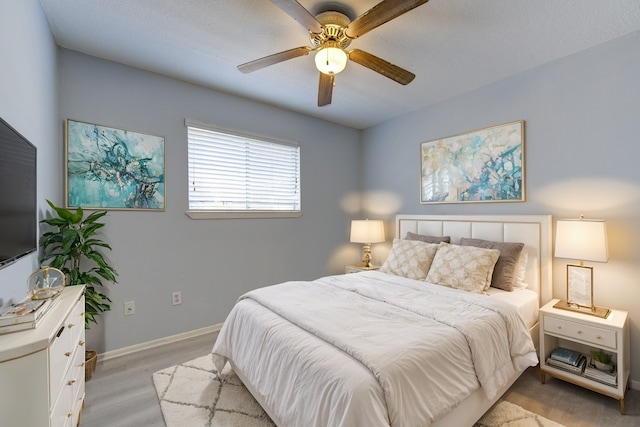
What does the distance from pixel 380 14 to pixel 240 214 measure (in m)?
2.39

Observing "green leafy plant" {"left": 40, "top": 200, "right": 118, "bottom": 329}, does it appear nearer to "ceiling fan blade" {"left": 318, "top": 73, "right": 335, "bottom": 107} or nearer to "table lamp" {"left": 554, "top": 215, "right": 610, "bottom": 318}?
"ceiling fan blade" {"left": 318, "top": 73, "right": 335, "bottom": 107}

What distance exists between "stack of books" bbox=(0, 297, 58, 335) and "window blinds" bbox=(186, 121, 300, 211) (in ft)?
6.01

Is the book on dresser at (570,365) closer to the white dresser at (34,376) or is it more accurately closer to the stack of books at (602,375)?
the stack of books at (602,375)

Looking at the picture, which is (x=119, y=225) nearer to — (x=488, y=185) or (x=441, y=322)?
(x=441, y=322)

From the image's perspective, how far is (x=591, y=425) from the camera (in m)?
1.78

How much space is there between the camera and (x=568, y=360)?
216 cm

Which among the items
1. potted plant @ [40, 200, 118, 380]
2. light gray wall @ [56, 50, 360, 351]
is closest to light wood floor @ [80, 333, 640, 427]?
potted plant @ [40, 200, 118, 380]

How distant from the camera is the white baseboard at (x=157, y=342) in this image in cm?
256

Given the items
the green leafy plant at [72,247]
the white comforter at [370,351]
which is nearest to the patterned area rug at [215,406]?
the white comforter at [370,351]

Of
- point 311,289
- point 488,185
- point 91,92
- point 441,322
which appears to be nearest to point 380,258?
point 488,185

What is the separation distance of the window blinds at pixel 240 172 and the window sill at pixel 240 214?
0.20ft

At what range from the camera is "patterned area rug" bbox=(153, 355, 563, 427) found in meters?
1.78

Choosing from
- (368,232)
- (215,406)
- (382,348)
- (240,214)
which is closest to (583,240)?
(382,348)

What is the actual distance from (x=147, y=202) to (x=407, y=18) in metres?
2.63
